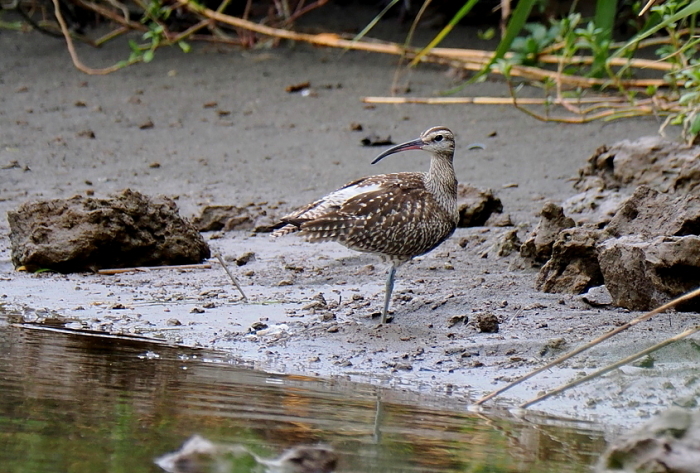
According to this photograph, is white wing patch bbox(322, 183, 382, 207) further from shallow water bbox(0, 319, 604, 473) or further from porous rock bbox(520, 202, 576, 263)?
shallow water bbox(0, 319, 604, 473)

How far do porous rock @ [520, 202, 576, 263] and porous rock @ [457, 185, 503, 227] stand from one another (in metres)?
1.33

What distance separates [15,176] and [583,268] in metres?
5.42

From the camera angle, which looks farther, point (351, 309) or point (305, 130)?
point (305, 130)

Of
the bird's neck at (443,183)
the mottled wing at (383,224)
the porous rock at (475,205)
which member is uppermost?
the porous rock at (475,205)

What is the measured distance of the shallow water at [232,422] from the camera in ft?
11.4

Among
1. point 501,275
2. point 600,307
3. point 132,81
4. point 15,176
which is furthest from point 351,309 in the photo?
point 132,81


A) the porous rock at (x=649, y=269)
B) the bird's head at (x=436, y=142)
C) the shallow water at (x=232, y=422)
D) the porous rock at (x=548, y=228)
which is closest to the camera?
the shallow water at (x=232, y=422)

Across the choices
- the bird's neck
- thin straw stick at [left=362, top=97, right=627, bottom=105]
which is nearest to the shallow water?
the bird's neck

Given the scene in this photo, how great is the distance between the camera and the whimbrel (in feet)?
20.5

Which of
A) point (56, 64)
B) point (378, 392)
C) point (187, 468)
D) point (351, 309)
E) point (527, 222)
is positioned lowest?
point (187, 468)

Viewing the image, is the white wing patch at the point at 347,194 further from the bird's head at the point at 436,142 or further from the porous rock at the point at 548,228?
the porous rock at the point at 548,228

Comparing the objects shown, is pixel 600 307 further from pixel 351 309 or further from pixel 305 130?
pixel 305 130

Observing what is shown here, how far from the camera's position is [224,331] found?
233 inches

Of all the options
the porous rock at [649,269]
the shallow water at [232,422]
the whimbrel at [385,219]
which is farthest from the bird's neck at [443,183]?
the shallow water at [232,422]
